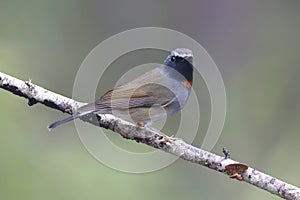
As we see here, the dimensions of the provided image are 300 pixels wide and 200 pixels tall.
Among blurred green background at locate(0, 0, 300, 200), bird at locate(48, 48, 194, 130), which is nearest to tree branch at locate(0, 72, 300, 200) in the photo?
bird at locate(48, 48, 194, 130)

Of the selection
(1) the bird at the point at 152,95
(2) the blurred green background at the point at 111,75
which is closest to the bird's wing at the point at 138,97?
(1) the bird at the point at 152,95

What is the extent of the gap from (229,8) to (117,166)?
231cm

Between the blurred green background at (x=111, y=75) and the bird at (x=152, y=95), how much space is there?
5.79 ft

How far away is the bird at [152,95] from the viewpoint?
2744mm

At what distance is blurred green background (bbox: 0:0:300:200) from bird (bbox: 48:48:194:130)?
177cm

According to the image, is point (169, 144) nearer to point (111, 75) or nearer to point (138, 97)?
point (138, 97)

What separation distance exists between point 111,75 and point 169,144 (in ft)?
10.1

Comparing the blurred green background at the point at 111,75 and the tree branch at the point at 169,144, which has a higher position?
the blurred green background at the point at 111,75

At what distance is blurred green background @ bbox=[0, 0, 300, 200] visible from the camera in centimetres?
460

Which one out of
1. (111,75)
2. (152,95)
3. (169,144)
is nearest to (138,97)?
(152,95)

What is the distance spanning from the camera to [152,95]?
2.87m

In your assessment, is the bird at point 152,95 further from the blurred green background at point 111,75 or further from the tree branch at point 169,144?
the blurred green background at point 111,75

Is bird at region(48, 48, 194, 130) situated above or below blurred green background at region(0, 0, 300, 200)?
below

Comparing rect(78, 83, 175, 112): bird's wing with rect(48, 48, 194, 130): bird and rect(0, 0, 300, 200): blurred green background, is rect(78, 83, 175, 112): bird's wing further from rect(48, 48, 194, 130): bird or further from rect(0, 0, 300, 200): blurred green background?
rect(0, 0, 300, 200): blurred green background
